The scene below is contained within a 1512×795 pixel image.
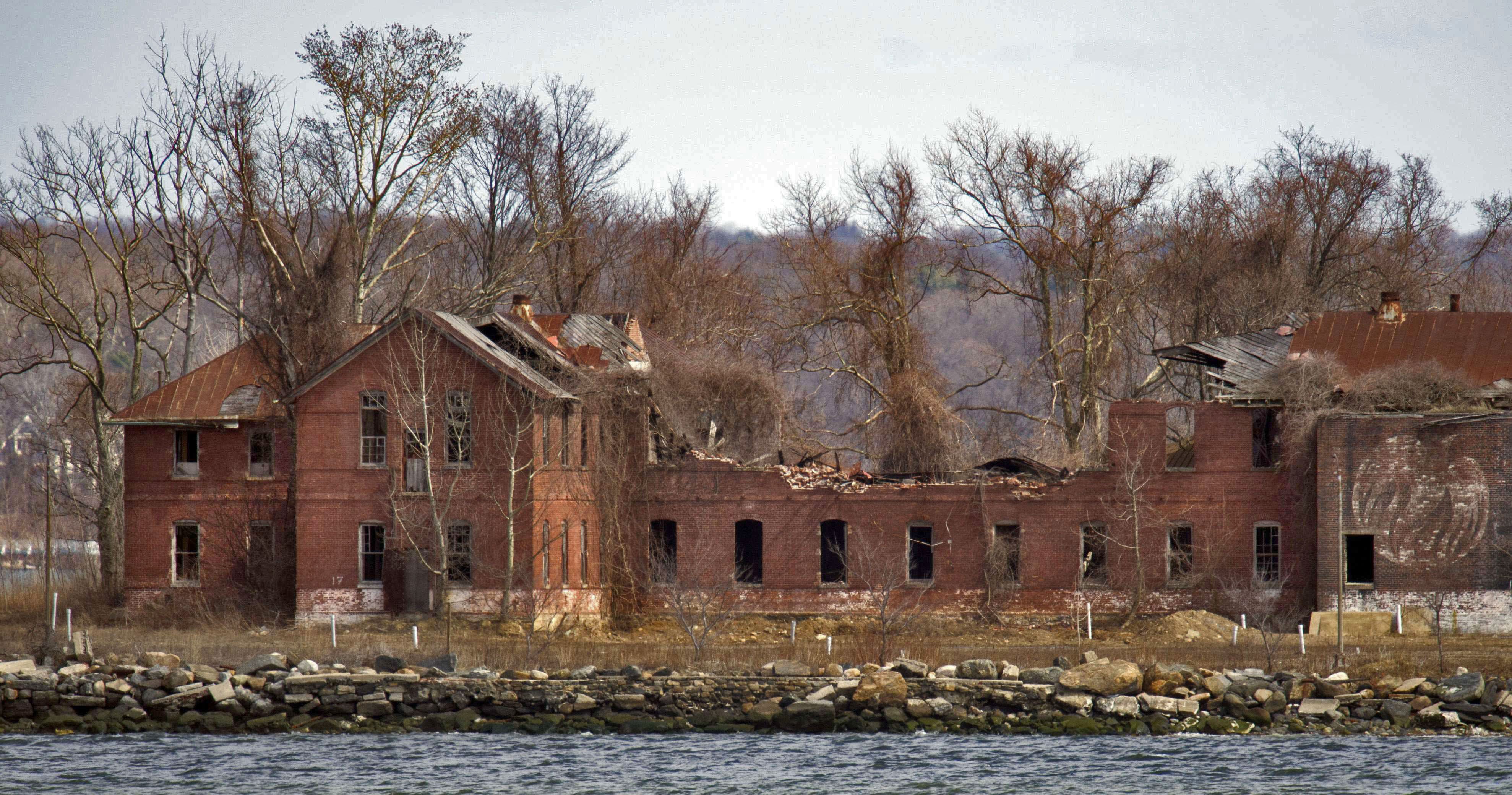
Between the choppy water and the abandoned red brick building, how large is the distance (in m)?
9.58

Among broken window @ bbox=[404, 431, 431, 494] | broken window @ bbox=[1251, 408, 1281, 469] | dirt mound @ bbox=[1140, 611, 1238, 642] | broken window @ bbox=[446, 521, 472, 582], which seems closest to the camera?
dirt mound @ bbox=[1140, 611, 1238, 642]

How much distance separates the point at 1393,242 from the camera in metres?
60.3

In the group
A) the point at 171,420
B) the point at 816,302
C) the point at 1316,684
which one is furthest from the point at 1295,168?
the point at 171,420

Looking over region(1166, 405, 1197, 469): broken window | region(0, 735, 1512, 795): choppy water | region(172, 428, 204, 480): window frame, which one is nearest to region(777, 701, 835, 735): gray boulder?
region(0, 735, 1512, 795): choppy water

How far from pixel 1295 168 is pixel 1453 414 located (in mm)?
24086

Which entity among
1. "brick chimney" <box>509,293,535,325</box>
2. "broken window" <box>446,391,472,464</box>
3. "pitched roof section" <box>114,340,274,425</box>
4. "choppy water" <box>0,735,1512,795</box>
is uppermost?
"brick chimney" <box>509,293,535,325</box>

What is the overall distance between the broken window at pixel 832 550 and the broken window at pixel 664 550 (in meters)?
3.62

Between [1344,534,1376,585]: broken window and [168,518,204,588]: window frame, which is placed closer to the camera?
[1344,534,1376,585]: broken window

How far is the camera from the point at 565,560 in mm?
39594

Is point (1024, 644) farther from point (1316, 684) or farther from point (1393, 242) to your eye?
point (1393, 242)

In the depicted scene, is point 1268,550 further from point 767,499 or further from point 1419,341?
point 767,499

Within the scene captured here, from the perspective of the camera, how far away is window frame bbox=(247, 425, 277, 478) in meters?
42.2

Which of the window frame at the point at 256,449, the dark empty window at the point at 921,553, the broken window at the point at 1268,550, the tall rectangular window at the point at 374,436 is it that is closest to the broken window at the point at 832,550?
the dark empty window at the point at 921,553

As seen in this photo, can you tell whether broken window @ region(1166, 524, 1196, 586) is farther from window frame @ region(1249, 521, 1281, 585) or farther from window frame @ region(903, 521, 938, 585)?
window frame @ region(903, 521, 938, 585)
